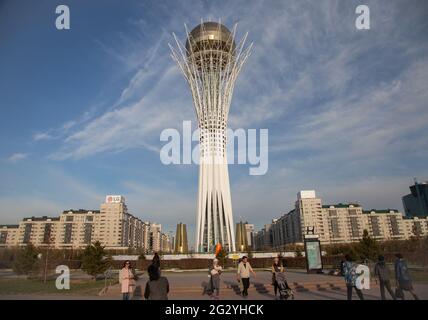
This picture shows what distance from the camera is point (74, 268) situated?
45375 millimetres

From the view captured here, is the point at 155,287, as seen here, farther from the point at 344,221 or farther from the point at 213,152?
the point at 344,221

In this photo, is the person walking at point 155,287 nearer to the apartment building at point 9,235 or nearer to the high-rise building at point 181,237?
the high-rise building at point 181,237

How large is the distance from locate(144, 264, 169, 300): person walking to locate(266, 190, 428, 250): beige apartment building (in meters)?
110

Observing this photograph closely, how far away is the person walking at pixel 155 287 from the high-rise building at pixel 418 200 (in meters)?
164

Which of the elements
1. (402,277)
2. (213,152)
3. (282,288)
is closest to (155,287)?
(282,288)

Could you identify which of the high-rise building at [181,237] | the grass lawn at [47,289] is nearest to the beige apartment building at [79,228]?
the high-rise building at [181,237]

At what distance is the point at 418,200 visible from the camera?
485 feet

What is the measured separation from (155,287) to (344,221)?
4877 inches

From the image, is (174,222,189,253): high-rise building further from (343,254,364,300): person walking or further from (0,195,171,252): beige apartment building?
(0,195,171,252): beige apartment building

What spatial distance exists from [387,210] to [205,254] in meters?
98.6

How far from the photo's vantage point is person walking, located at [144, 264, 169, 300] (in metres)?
6.02

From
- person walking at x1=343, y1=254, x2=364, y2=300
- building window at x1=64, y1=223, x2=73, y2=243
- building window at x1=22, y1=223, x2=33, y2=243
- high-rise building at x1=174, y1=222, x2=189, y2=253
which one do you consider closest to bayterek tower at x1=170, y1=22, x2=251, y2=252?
high-rise building at x1=174, y1=222, x2=189, y2=253
